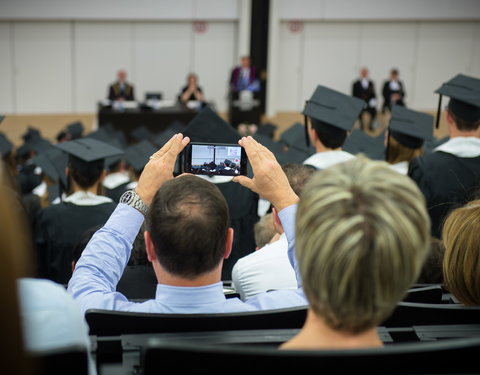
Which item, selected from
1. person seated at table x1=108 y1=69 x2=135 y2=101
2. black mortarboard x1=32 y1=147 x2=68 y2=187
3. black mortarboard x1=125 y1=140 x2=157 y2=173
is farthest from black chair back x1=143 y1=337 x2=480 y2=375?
person seated at table x1=108 y1=69 x2=135 y2=101

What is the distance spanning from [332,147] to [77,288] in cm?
332

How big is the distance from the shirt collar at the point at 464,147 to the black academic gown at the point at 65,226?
252cm

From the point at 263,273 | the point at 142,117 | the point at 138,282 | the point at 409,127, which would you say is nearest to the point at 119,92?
the point at 142,117

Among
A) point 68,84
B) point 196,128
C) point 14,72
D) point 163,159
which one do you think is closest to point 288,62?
point 68,84

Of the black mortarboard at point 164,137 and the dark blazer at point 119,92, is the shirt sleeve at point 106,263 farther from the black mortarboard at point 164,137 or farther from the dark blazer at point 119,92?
the dark blazer at point 119,92

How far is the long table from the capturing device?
13.9 metres

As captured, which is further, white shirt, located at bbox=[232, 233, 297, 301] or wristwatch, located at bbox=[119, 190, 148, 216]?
white shirt, located at bbox=[232, 233, 297, 301]

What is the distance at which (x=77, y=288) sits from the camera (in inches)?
73.0

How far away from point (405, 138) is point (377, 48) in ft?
43.0

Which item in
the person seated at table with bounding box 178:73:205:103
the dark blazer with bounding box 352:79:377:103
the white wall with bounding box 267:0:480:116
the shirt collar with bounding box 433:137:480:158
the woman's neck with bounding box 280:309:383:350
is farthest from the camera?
the white wall with bounding box 267:0:480:116

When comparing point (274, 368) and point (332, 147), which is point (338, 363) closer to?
point (274, 368)

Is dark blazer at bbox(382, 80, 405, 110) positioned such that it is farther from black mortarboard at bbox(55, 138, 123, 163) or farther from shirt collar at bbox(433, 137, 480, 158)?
black mortarboard at bbox(55, 138, 123, 163)

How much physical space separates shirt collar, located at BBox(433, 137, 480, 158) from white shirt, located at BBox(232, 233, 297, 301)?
2.37 meters

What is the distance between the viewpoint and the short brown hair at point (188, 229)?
68.8 inches
